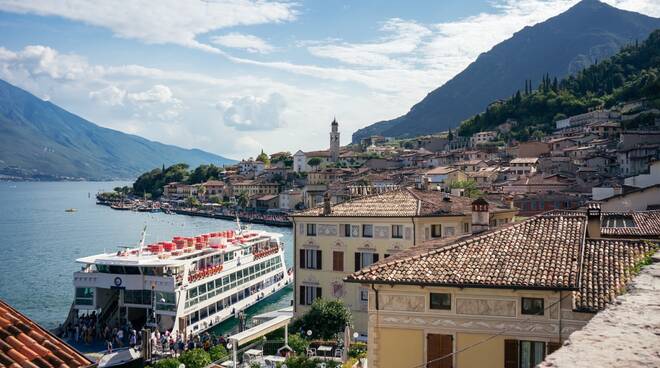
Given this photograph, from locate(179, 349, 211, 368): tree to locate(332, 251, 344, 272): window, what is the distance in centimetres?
803

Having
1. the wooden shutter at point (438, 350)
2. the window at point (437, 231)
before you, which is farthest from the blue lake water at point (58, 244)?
the wooden shutter at point (438, 350)

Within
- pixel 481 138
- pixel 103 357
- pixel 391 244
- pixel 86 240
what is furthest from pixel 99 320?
pixel 481 138

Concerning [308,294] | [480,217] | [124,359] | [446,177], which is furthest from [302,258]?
[446,177]

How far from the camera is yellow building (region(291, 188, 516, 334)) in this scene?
90.9ft

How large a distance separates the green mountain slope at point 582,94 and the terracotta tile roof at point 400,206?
102802 millimetres

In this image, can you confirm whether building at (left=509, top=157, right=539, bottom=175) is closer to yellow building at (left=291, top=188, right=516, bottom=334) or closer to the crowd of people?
yellow building at (left=291, top=188, right=516, bottom=334)

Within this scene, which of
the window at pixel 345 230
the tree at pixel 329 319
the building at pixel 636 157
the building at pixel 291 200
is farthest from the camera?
the building at pixel 291 200

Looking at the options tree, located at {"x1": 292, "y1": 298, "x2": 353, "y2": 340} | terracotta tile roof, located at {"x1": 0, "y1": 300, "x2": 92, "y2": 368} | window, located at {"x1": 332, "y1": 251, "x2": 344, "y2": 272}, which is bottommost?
tree, located at {"x1": 292, "y1": 298, "x2": 353, "y2": 340}

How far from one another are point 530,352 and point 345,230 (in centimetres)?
1641

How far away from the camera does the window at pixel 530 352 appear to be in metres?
12.9

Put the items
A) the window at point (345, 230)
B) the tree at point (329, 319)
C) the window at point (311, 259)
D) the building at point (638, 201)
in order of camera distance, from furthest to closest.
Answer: the building at point (638, 201)
the window at point (311, 259)
the window at point (345, 230)
the tree at point (329, 319)

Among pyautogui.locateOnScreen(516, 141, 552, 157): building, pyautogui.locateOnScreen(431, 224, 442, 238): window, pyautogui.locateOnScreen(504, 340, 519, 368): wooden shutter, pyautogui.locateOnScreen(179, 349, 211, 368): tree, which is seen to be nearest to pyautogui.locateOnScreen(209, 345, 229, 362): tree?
pyautogui.locateOnScreen(179, 349, 211, 368): tree

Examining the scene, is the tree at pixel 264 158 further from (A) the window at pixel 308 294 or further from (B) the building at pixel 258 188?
(A) the window at pixel 308 294

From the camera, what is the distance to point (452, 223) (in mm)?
28016
